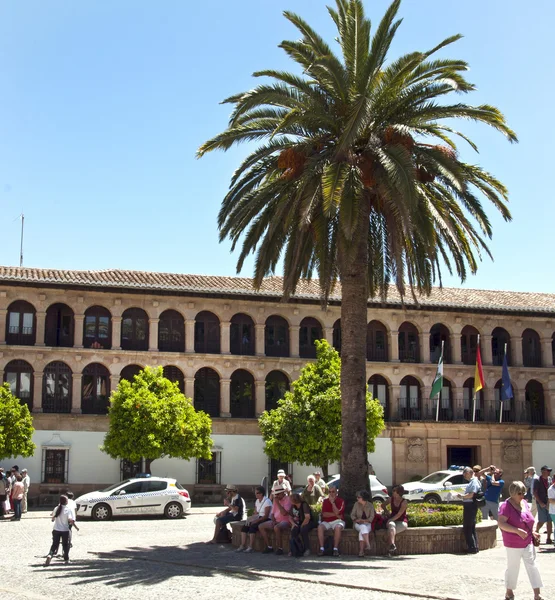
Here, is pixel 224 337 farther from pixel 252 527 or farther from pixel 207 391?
pixel 252 527

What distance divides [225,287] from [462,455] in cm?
1503

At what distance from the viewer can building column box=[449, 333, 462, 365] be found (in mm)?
48469

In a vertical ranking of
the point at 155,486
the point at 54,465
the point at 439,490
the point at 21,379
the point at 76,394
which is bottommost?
the point at 439,490

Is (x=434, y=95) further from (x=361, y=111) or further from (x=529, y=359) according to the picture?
(x=529, y=359)

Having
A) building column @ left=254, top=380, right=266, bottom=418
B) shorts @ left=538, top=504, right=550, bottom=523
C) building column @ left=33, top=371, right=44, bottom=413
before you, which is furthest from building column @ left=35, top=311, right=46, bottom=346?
shorts @ left=538, top=504, right=550, bottom=523

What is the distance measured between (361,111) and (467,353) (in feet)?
106

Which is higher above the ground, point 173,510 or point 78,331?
point 78,331

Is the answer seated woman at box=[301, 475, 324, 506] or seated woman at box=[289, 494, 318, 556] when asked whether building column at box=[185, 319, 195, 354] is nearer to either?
seated woman at box=[301, 475, 324, 506]

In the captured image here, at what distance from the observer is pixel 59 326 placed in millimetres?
43406

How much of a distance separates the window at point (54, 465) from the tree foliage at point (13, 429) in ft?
11.4

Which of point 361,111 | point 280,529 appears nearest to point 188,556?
point 280,529

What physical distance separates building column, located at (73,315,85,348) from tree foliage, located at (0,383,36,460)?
5.36 metres

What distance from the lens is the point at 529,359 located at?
49.9 meters

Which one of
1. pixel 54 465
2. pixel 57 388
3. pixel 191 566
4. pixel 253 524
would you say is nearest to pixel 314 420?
pixel 54 465
